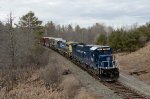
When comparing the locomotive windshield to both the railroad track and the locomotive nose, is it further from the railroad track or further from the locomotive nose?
the railroad track

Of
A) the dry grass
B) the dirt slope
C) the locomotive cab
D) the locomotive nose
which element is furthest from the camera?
the dirt slope

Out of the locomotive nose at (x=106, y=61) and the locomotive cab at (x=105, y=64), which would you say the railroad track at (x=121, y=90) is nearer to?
the locomotive cab at (x=105, y=64)

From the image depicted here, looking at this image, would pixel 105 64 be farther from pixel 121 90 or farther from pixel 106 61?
pixel 121 90

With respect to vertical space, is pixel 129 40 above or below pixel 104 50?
above

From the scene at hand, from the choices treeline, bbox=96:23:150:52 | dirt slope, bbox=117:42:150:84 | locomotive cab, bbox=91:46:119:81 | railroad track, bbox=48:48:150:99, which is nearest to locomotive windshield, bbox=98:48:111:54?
locomotive cab, bbox=91:46:119:81

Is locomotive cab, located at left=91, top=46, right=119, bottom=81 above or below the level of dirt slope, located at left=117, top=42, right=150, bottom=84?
above

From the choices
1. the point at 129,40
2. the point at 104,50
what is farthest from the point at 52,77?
the point at 129,40

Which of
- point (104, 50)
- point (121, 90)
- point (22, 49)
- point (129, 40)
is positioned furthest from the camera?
point (129, 40)

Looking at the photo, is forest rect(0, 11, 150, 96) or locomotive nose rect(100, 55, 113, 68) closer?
locomotive nose rect(100, 55, 113, 68)

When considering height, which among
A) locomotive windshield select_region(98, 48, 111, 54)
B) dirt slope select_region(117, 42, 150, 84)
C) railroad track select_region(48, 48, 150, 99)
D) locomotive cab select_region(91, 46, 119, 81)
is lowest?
railroad track select_region(48, 48, 150, 99)

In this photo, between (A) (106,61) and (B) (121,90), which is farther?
(A) (106,61)

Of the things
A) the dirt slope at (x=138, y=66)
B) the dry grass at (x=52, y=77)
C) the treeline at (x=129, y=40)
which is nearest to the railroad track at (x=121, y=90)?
the dirt slope at (x=138, y=66)

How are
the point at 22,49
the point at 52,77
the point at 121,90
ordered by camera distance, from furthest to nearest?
the point at 22,49
the point at 52,77
the point at 121,90

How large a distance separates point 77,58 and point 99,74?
13.7 metres
